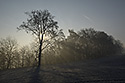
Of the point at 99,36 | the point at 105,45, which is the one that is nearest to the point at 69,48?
the point at 99,36

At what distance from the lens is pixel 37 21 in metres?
35.1

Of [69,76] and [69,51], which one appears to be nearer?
[69,76]

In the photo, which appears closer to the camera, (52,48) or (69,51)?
(52,48)

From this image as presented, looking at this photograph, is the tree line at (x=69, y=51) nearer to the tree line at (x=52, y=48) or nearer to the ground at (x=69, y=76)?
the tree line at (x=52, y=48)

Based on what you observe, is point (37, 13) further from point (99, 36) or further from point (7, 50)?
point (99, 36)

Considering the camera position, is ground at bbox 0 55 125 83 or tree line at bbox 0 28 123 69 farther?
tree line at bbox 0 28 123 69

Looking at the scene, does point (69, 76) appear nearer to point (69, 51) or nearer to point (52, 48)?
point (52, 48)

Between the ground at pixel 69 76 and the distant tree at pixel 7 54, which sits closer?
the ground at pixel 69 76

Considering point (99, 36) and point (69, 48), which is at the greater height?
point (99, 36)

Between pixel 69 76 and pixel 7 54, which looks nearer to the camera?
pixel 69 76

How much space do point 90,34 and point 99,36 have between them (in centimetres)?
509

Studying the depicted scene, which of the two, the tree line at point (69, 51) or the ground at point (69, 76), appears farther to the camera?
the tree line at point (69, 51)

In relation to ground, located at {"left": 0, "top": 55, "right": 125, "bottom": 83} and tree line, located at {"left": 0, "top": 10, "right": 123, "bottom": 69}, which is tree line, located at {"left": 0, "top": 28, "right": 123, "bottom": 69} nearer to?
tree line, located at {"left": 0, "top": 10, "right": 123, "bottom": 69}

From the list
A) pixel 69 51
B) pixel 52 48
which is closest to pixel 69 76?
pixel 52 48
